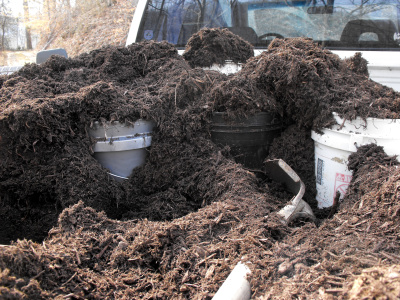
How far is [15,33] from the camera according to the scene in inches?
561

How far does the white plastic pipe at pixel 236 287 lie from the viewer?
1.32m

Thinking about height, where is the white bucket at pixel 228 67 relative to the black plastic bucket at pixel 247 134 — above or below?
above

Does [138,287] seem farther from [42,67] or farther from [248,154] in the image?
[42,67]

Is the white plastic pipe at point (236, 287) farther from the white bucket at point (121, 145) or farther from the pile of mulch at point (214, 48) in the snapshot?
the pile of mulch at point (214, 48)

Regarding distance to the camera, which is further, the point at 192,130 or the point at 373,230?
the point at 192,130

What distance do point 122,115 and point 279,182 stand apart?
1.28 metres

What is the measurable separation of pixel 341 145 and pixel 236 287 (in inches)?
55.0

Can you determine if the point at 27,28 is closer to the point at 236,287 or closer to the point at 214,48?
the point at 214,48

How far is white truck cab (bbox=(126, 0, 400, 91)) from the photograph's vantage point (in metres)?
3.21

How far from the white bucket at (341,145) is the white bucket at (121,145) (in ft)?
4.30

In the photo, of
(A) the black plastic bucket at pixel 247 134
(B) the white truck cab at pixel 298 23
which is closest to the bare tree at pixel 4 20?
(B) the white truck cab at pixel 298 23

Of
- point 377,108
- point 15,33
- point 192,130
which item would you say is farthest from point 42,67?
point 15,33

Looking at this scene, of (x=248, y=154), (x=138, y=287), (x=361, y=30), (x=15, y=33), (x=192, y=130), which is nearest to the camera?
(x=138, y=287)

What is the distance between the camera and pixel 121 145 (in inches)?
95.0
